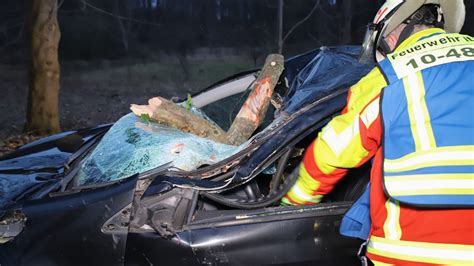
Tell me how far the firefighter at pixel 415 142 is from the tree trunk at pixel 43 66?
5.41 meters

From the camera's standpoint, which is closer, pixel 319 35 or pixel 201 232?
pixel 201 232

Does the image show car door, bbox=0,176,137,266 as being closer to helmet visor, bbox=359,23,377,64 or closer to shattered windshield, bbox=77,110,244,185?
shattered windshield, bbox=77,110,244,185

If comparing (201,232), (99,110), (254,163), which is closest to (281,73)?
(254,163)

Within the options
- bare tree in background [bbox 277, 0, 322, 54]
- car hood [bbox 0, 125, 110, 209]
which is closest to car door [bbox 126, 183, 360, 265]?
car hood [bbox 0, 125, 110, 209]

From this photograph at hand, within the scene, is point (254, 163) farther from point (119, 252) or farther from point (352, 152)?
point (119, 252)

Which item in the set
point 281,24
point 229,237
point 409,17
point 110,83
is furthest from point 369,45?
point 281,24

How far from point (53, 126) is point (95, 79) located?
4.62m

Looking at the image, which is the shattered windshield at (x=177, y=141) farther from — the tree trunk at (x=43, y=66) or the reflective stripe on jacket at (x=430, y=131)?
the tree trunk at (x=43, y=66)

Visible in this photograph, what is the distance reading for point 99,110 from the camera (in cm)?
959

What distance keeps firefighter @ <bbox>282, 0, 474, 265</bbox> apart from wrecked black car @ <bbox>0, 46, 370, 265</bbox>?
354 millimetres

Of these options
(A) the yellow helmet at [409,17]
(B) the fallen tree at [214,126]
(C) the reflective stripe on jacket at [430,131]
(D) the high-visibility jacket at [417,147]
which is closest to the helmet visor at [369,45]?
(A) the yellow helmet at [409,17]

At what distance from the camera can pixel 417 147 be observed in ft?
5.00

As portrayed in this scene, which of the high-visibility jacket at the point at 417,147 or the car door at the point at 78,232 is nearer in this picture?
the high-visibility jacket at the point at 417,147

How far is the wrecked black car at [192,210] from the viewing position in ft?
6.54
